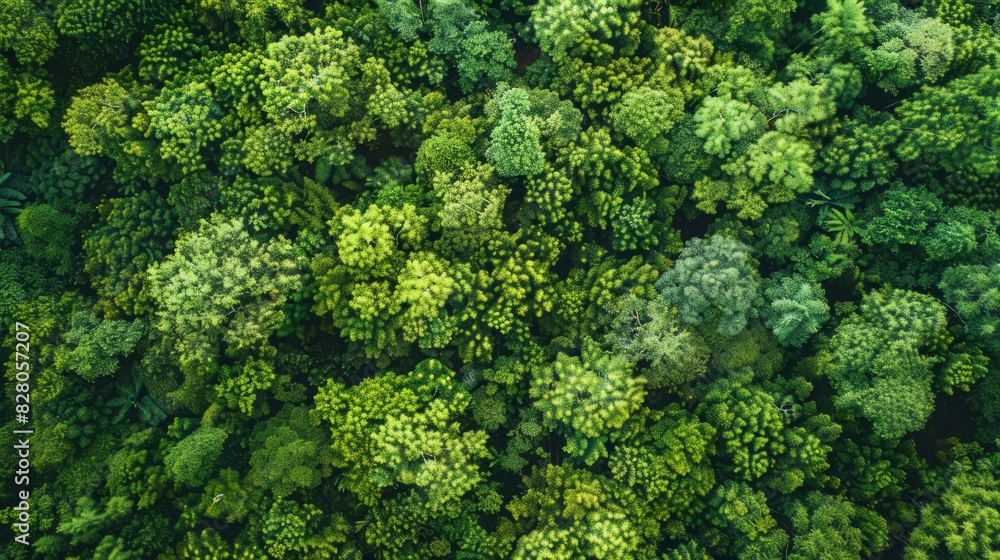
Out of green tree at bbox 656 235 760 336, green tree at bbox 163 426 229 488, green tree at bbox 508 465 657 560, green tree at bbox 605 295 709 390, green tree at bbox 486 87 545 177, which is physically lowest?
green tree at bbox 508 465 657 560

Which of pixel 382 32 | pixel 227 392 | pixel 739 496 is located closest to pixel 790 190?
pixel 739 496

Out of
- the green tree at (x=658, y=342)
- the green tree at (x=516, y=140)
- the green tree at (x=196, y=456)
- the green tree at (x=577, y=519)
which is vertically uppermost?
the green tree at (x=516, y=140)

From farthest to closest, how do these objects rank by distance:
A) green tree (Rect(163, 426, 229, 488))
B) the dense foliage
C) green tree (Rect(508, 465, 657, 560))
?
the dense foliage
green tree (Rect(163, 426, 229, 488))
green tree (Rect(508, 465, 657, 560))

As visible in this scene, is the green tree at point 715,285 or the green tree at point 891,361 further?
the green tree at point 715,285

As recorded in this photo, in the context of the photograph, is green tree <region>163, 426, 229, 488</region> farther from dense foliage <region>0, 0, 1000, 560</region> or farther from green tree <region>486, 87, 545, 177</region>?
green tree <region>486, 87, 545, 177</region>

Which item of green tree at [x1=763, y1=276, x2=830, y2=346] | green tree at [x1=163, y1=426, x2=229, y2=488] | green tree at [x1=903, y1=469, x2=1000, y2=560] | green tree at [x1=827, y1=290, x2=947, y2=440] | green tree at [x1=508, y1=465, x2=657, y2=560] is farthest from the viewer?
green tree at [x1=763, y1=276, x2=830, y2=346]

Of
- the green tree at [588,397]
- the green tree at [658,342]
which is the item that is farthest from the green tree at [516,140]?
the green tree at [588,397]

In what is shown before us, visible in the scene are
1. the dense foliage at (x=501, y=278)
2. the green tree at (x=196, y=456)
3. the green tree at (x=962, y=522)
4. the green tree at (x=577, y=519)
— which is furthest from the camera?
the dense foliage at (x=501, y=278)

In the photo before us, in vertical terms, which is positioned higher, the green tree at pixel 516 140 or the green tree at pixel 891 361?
the green tree at pixel 516 140

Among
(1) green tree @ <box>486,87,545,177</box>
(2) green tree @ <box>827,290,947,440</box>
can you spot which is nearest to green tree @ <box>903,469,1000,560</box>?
(2) green tree @ <box>827,290,947,440</box>

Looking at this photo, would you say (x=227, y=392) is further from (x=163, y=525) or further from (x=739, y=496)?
(x=739, y=496)
